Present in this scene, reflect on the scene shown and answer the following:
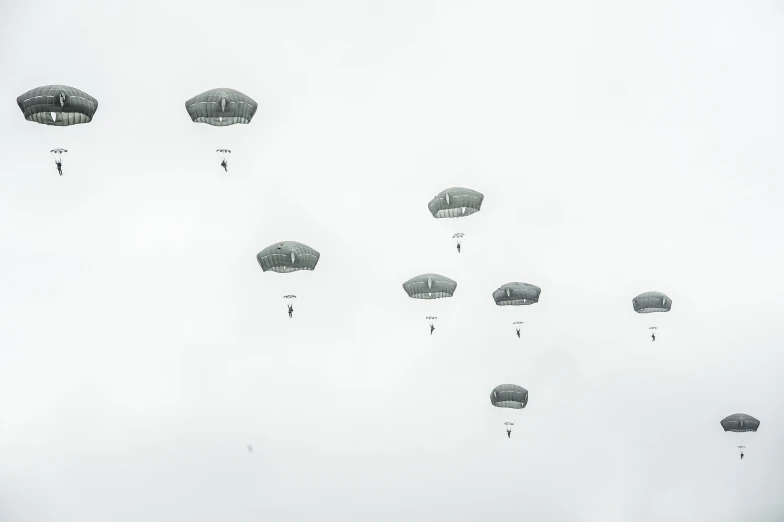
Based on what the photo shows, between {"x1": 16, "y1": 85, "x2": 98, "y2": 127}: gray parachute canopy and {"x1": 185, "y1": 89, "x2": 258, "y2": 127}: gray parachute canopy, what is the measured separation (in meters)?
7.76

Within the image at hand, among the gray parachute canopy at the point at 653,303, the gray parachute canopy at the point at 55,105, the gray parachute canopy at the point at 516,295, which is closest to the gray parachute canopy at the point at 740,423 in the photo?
the gray parachute canopy at the point at 653,303

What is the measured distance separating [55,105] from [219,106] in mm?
11593

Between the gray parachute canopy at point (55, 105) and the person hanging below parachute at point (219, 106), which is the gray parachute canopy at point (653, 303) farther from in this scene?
the gray parachute canopy at point (55, 105)

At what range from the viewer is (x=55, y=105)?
189ft

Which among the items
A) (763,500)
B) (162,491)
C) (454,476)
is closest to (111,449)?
(162,491)

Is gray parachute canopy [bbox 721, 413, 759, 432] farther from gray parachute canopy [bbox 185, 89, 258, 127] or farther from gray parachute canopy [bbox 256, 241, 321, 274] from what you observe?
gray parachute canopy [bbox 185, 89, 258, 127]

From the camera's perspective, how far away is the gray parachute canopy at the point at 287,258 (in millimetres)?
64375

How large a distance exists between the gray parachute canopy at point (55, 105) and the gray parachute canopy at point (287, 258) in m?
17.3

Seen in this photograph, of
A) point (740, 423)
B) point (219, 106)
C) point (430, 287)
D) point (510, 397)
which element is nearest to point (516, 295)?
point (430, 287)

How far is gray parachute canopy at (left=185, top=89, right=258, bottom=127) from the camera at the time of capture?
60875mm

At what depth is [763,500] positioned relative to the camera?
6732 inches

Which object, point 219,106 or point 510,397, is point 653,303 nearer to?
point 510,397

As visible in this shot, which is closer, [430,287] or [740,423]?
[430,287]

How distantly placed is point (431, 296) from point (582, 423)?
82080 mm
